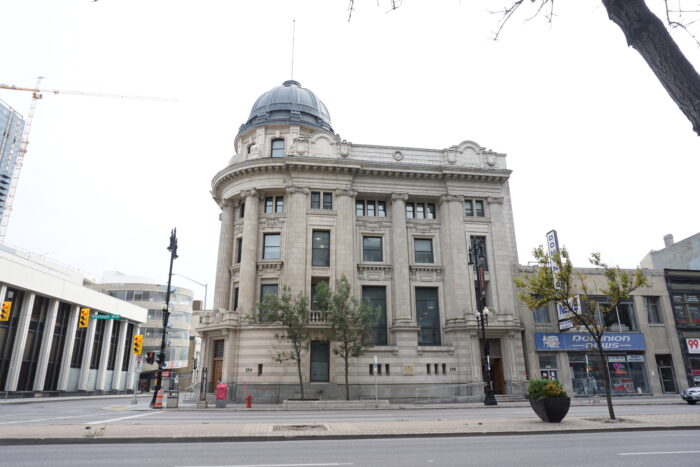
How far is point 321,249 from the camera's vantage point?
123 ft

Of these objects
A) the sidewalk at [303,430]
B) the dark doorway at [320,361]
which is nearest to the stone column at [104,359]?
the dark doorway at [320,361]

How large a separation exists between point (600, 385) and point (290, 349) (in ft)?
84.3

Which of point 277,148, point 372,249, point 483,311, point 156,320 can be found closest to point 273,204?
point 277,148

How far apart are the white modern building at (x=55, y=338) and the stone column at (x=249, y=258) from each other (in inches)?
628

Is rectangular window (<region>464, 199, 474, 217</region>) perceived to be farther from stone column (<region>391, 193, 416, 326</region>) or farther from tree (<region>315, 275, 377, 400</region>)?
tree (<region>315, 275, 377, 400</region>)

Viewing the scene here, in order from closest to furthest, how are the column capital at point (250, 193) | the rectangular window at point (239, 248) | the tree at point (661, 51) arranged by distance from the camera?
the tree at point (661, 51), the column capital at point (250, 193), the rectangular window at point (239, 248)

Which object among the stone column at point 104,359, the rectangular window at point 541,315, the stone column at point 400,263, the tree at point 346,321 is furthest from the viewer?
the stone column at point 104,359

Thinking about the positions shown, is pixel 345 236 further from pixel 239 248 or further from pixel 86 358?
pixel 86 358

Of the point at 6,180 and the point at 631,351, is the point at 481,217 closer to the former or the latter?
the point at 631,351

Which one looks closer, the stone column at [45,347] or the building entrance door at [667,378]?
the building entrance door at [667,378]

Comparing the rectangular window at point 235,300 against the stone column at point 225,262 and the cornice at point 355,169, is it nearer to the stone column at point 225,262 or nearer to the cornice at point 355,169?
the stone column at point 225,262

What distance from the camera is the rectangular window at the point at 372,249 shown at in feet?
126

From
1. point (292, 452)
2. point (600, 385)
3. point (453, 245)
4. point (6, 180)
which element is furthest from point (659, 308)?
point (6, 180)

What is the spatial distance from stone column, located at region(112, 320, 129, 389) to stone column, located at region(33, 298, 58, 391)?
46.8ft
